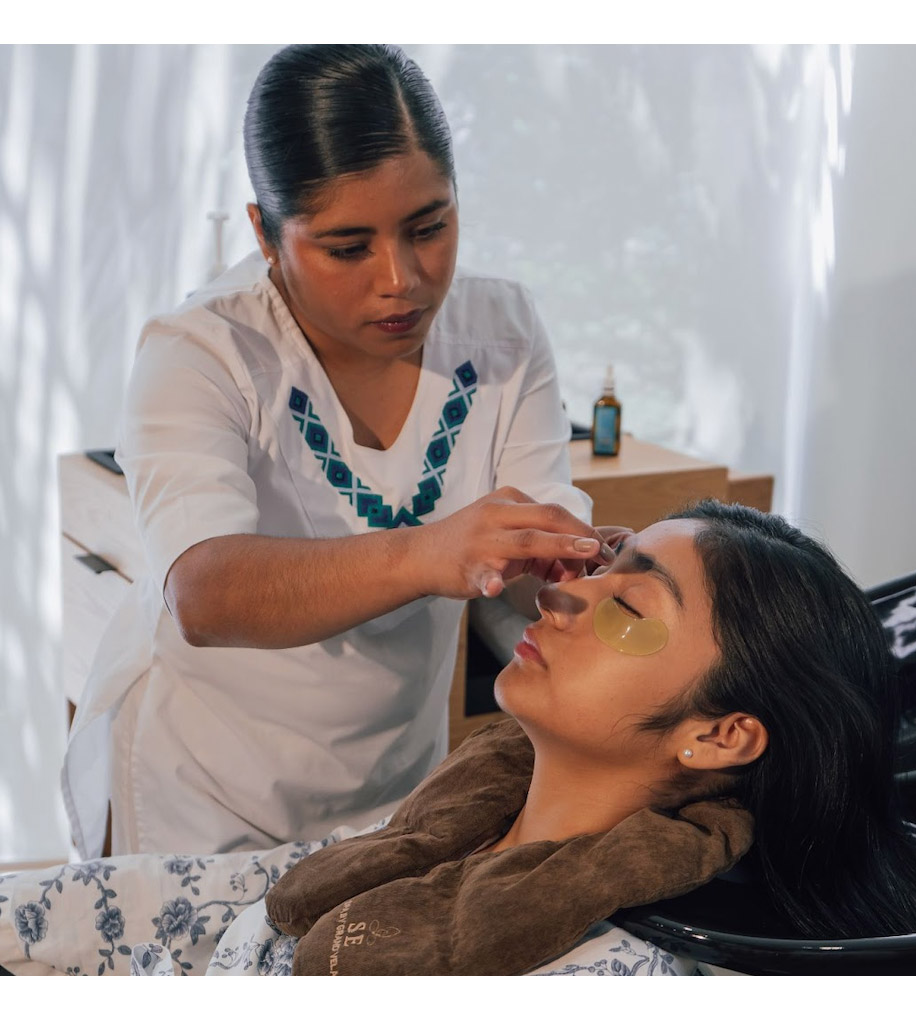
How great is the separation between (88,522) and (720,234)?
1.99 metres

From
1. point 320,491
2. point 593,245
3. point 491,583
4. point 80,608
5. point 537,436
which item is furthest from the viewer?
point 593,245

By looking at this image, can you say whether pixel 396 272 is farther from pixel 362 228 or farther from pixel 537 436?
pixel 537 436

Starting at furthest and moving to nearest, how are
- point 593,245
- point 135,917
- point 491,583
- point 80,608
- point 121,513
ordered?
point 593,245 → point 80,608 → point 121,513 → point 135,917 → point 491,583

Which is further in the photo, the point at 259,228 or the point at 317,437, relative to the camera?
the point at 317,437

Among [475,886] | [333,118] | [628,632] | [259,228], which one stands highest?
[333,118]

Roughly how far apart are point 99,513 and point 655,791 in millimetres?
1415

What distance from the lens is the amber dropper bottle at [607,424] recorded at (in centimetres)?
263

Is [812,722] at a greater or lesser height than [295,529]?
lesser

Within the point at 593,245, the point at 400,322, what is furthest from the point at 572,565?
the point at 593,245

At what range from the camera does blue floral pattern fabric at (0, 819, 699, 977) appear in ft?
4.74

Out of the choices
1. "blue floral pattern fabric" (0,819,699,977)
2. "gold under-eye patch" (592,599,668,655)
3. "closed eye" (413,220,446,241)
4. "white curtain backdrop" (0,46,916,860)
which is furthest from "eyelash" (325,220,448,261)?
"white curtain backdrop" (0,46,916,860)

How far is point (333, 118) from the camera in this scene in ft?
4.42

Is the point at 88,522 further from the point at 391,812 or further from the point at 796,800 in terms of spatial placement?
the point at 796,800

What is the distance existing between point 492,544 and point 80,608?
1.61 m
